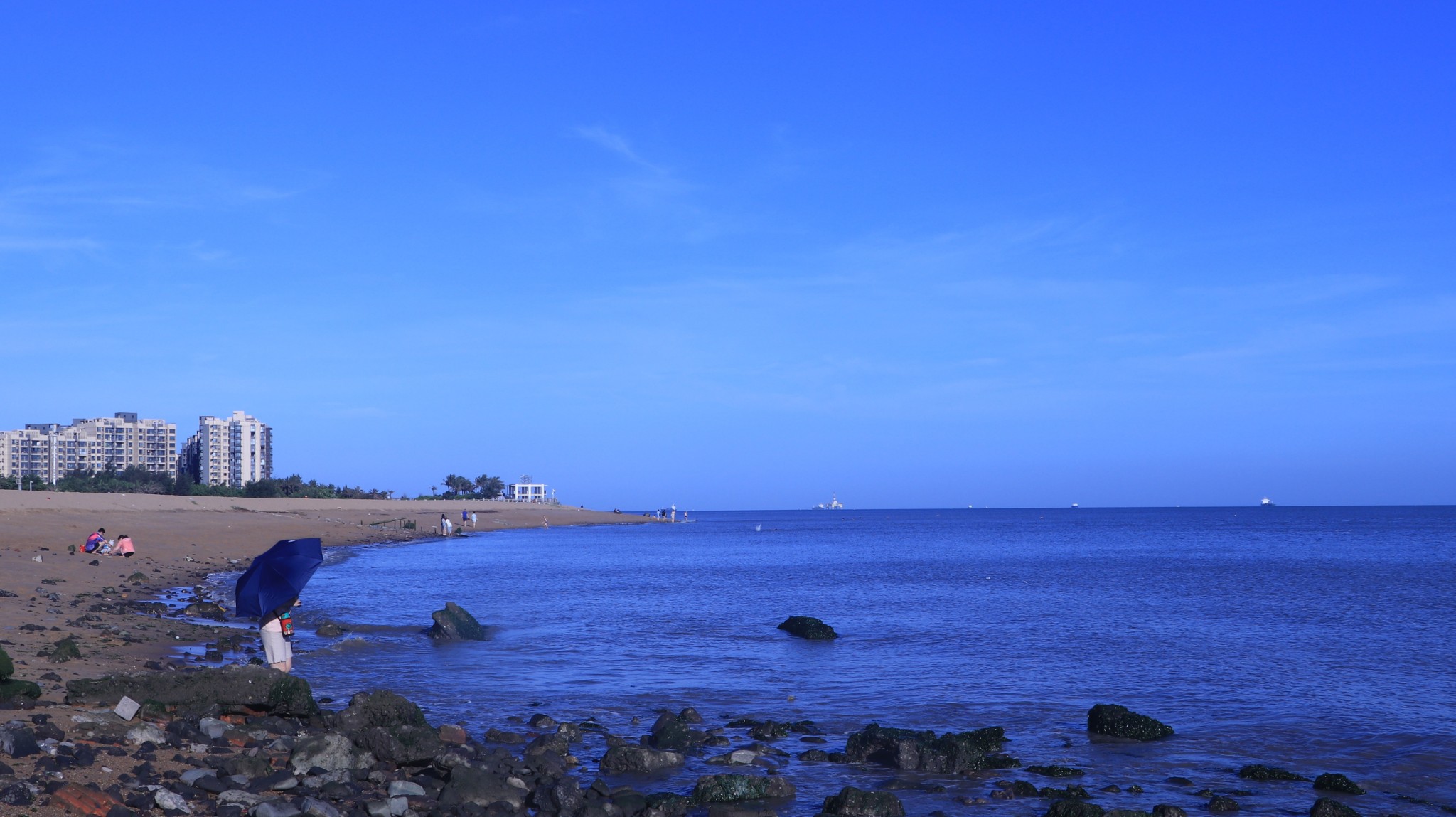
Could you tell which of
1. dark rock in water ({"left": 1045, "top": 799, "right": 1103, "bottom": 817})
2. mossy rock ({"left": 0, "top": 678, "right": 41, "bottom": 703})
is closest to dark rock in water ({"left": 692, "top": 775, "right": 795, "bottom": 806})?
dark rock in water ({"left": 1045, "top": 799, "right": 1103, "bottom": 817})

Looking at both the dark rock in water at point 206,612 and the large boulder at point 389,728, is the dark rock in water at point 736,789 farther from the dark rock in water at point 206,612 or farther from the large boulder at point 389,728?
the dark rock in water at point 206,612

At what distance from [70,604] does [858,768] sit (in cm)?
1792

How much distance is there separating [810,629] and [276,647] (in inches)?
566

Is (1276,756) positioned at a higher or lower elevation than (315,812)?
lower

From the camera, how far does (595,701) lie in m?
16.9

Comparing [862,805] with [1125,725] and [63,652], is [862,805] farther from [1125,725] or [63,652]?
[63,652]

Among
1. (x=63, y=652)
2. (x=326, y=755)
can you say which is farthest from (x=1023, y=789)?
(x=63, y=652)

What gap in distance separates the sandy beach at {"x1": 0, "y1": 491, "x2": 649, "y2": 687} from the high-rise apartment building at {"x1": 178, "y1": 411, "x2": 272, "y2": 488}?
6695cm

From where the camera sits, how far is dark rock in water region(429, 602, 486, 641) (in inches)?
923

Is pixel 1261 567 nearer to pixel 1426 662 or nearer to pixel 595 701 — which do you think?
pixel 1426 662

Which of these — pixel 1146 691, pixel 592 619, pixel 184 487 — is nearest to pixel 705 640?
pixel 592 619

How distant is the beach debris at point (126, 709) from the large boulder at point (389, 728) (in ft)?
6.88

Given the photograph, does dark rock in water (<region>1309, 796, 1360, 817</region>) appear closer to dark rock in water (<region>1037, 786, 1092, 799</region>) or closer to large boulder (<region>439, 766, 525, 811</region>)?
dark rock in water (<region>1037, 786, 1092, 799</region>)

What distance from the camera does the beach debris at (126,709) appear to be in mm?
11125
